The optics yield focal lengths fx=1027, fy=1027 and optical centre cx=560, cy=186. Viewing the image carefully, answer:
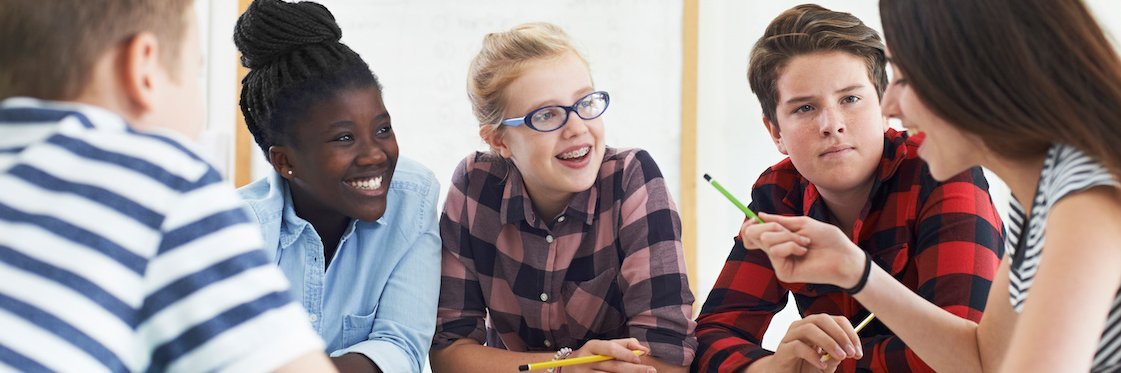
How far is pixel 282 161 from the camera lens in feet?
5.81

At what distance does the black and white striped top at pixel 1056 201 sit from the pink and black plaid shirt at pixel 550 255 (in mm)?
687

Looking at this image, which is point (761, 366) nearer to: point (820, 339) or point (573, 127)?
point (820, 339)

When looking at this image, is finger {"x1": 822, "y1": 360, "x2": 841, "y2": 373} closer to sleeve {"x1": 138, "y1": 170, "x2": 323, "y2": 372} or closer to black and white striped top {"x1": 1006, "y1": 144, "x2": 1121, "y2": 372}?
black and white striped top {"x1": 1006, "y1": 144, "x2": 1121, "y2": 372}

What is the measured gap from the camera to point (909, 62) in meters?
1.13

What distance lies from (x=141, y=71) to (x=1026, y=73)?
2.77ft

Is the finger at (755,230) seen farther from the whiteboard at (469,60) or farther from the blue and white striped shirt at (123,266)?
the whiteboard at (469,60)

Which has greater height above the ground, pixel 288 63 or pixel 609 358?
pixel 288 63

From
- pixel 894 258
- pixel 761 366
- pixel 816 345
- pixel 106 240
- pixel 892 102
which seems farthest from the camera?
pixel 894 258

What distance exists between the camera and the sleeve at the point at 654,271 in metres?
1.72

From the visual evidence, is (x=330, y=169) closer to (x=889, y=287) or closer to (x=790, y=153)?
(x=790, y=153)

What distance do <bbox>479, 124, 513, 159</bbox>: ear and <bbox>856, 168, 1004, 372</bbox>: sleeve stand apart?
0.71 m

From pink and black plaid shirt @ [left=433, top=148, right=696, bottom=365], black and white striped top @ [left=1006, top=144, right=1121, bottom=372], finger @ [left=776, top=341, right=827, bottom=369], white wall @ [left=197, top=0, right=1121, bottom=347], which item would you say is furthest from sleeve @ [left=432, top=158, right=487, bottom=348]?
white wall @ [left=197, top=0, right=1121, bottom=347]

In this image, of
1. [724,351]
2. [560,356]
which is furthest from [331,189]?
[724,351]

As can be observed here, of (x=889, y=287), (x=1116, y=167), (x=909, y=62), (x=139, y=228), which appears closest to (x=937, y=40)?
(x=909, y=62)
